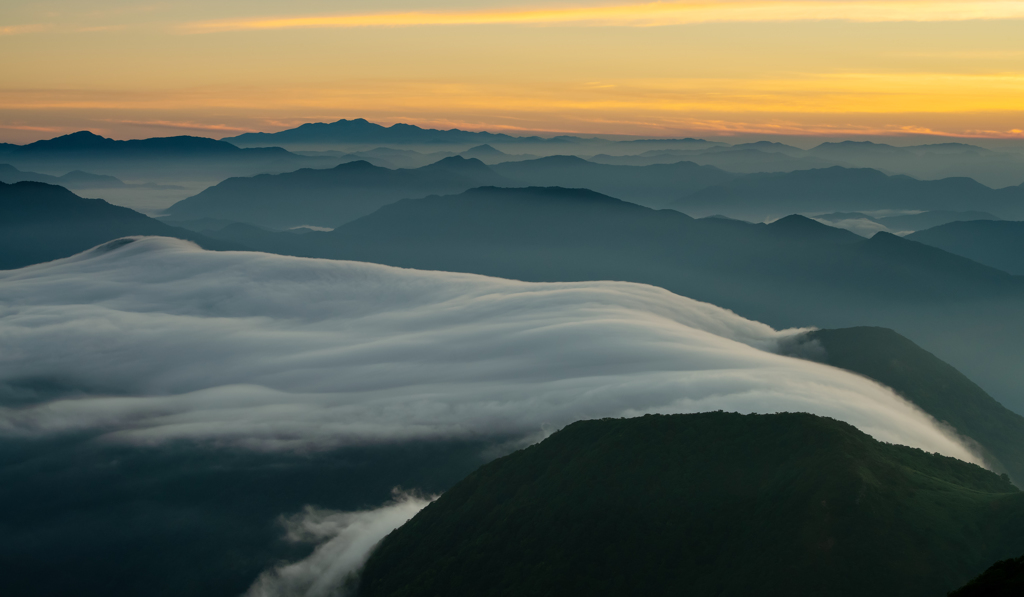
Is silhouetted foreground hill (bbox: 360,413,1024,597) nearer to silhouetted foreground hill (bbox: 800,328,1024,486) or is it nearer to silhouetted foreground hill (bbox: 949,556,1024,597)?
silhouetted foreground hill (bbox: 949,556,1024,597)

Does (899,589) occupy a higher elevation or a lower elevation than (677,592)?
higher

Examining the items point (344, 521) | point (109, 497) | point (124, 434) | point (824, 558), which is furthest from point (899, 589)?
point (124, 434)

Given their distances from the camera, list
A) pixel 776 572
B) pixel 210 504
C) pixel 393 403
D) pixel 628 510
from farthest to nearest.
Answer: pixel 393 403, pixel 210 504, pixel 628 510, pixel 776 572

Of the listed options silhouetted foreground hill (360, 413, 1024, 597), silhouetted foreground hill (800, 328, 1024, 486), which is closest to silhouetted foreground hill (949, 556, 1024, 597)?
silhouetted foreground hill (360, 413, 1024, 597)

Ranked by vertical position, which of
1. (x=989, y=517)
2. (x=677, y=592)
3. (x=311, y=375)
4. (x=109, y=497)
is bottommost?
(x=109, y=497)

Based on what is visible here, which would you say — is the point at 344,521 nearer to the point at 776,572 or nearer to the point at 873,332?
the point at 776,572

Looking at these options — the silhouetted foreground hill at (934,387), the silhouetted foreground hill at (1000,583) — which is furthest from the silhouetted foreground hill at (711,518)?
the silhouetted foreground hill at (934,387)
